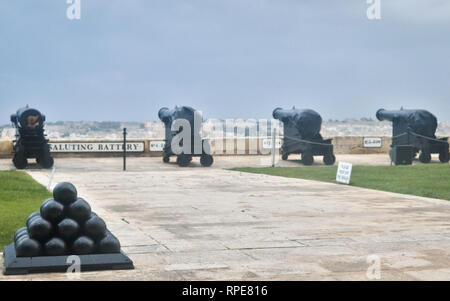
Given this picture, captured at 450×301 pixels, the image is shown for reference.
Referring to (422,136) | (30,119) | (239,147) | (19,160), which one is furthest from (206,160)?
(422,136)

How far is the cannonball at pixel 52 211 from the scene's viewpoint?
7441mm

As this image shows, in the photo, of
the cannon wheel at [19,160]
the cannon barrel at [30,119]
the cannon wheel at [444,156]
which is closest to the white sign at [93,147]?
the cannon barrel at [30,119]

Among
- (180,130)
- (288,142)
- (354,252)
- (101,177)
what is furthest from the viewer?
(288,142)

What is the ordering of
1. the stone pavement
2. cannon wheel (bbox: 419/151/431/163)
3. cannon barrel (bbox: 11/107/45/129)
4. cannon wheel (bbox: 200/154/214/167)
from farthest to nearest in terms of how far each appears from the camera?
cannon wheel (bbox: 419/151/431/163)
cannon wheel (bbox: 200/154/214/167)
cannon barrel (bbox: 11/107/45/129)
the stone pavement

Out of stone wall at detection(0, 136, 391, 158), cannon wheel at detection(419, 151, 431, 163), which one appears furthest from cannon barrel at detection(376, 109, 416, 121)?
stone wall at detection(0, 136, 391, 158)

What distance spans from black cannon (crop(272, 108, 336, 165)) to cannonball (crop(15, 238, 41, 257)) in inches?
764

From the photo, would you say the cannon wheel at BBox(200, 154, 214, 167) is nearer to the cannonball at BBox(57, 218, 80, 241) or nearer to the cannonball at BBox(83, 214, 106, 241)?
the cannonball at BBox(83, 214, 106, 241)

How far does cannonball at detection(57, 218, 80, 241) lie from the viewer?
292 inches

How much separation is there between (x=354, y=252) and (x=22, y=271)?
12.1ft

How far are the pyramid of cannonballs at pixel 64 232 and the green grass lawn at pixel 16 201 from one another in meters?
1.09
